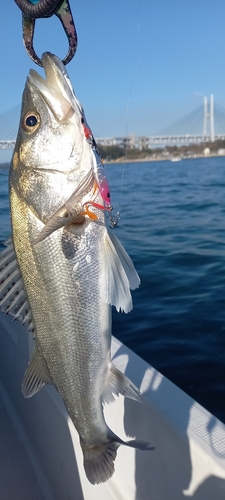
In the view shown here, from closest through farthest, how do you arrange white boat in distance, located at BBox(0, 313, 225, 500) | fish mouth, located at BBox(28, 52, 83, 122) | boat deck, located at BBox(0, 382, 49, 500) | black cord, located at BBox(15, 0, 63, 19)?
fish mouth, located at BBox(28, 52, 83, 122)
black cord, located at BBox(15, 0, 63, 19)
white boat in distance, located at BBox(0, 313, 225, 500)
boat deck, located at BBox(0, 382, 49, 500)

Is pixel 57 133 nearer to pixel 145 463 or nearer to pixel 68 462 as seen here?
pixel 145 463

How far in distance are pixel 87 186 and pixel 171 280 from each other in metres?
6.06

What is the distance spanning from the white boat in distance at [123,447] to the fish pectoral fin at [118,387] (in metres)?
0.40

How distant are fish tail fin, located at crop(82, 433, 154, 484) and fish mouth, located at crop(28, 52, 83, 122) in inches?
54.0

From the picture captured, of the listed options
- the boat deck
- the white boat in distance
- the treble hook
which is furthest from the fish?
the boat deck

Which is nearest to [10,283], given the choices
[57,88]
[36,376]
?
[36,376]

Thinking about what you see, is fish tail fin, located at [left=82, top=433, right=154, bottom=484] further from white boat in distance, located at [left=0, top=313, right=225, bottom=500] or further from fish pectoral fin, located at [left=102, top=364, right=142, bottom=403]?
white boat in distance, located at [left=0, top=313, right=225, bottom=500]

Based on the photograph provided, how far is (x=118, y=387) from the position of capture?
5.98ft

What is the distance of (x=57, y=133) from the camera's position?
1631 mm

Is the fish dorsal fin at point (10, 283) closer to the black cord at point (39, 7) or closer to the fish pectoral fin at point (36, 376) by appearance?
the fish pectoral fin at point (36, 376)

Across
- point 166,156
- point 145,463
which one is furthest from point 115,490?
point 166,156

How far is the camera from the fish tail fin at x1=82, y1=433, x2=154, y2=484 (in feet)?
5.85

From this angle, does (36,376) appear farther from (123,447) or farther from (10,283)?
(123,447)

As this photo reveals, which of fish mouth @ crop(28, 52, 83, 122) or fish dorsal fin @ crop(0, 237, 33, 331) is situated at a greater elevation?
fish mouth @ crop(28, 52, 83, 122)
